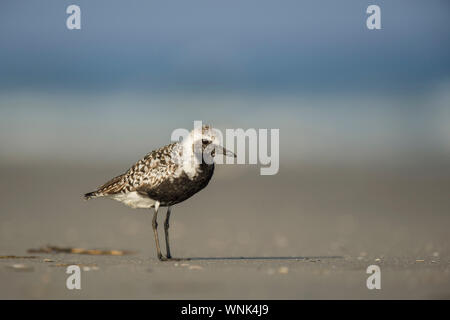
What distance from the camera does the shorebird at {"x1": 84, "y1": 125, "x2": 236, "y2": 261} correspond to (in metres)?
11.1

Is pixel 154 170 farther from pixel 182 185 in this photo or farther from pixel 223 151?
pixel 223 151

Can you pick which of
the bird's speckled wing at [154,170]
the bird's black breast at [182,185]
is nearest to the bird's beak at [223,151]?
the bird's black breast at [182,185]

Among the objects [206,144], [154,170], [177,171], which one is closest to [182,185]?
[177,171]

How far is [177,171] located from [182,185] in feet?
0.67

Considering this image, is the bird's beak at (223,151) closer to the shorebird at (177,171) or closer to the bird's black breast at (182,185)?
the shorebird at (177,171)

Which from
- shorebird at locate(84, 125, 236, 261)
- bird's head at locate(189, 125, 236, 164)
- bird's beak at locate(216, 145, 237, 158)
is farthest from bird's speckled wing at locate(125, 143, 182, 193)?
bird's beak at locate(216, 145, 237, 158)

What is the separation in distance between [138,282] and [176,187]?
72.3 inches

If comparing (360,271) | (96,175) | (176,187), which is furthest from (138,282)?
(96,175)

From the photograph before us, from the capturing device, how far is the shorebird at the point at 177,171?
1111 centimetres

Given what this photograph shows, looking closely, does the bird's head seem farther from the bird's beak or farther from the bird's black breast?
the bird's black breast

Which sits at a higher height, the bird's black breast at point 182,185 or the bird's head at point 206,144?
the bird's head at point 206,144

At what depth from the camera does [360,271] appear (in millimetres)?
10422

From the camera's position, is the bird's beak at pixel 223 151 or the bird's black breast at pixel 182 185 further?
the bird's beak at pixel 223 151

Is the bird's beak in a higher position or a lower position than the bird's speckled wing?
higher
